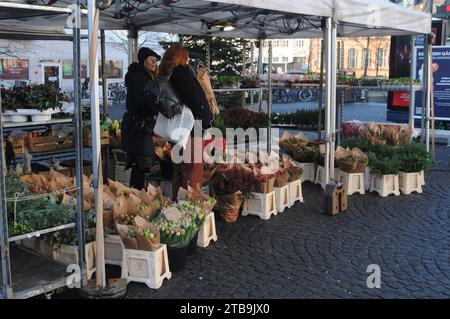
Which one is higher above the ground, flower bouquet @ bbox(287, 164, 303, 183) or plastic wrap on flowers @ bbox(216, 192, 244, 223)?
flower bouquet @ bbox(287, 164, 303, 183)

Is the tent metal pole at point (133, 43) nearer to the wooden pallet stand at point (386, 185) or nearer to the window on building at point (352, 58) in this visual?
the wooden pallet stand at point (386, 185)

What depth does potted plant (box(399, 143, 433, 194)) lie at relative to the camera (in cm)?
691

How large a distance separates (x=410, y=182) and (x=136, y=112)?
359 cm

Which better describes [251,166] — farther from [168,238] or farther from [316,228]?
[168,238]

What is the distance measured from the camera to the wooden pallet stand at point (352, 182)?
6.81m

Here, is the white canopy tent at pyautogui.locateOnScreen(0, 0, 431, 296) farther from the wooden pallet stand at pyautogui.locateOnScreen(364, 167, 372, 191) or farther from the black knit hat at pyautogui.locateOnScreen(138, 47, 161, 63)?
the wooden pallet stand at pyautogui.locateOnScreen(364, 167, 372, 191)

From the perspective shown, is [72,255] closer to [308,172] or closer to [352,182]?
[352,182]

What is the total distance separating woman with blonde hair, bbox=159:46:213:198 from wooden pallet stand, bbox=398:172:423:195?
2.83m

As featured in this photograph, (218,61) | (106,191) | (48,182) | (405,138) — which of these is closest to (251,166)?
(106,191)

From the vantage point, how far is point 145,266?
3967mm

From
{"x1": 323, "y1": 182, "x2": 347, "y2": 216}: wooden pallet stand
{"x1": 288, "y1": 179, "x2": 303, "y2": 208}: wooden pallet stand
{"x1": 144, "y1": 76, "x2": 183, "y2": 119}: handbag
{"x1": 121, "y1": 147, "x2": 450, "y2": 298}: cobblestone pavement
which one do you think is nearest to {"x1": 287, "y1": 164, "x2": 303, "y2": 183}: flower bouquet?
{"x1": 288, "y1": 179, "x2": 303, "y2": 208}: wooden pallet stand

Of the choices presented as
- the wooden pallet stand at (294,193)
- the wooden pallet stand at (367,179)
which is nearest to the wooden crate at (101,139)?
the wooden pallet stand at (294,193)

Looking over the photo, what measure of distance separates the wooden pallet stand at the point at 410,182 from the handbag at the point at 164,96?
3301mm
